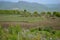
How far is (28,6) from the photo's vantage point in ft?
8.43

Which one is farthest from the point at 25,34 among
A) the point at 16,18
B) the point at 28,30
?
the point at 16,18

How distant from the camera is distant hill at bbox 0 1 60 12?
2545 millimetres

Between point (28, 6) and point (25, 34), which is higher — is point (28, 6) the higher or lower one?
the higher one

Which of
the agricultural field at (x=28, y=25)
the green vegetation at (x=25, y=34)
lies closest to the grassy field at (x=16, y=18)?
the agricultural field at (x=28, y=25)

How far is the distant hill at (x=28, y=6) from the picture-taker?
2.54 metres

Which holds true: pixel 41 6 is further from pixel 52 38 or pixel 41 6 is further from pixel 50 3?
pixel 52 38

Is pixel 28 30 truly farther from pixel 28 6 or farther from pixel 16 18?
pixel 28 6

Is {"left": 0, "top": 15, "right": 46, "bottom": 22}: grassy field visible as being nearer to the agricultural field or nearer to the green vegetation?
the agricultural field

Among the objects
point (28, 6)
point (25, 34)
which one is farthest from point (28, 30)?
point (28, 6)

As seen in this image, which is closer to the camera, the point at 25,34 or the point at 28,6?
the point at 25,34

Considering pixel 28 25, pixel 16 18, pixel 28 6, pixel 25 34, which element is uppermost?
pixel 28 6

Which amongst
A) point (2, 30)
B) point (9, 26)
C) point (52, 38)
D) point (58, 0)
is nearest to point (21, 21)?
point (9, 26)

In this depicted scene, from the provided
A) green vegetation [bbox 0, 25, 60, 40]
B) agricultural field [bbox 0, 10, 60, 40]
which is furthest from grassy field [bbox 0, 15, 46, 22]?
green vegetation [bbox 0, 25, 60, 40]

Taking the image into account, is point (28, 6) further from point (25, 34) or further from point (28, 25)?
point (25, 34)
